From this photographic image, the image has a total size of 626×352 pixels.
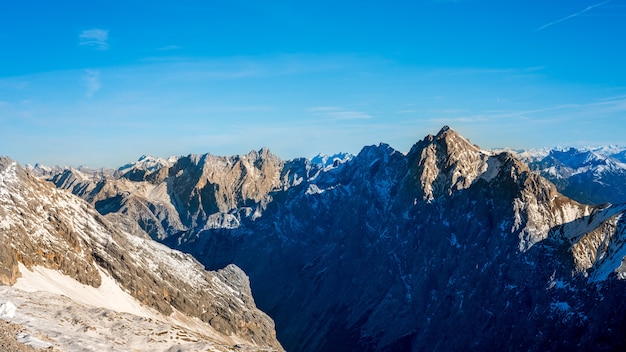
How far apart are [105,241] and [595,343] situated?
14365cm

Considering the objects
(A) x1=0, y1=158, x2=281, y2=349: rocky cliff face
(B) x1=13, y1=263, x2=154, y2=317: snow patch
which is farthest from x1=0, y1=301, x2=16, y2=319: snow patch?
(B) x1=13, y1=263, x2=154, y2=317: snow patch

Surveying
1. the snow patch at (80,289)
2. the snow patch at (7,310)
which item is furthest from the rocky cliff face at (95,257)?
the snow patch at (7,310)

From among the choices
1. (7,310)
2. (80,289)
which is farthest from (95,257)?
(7,310)

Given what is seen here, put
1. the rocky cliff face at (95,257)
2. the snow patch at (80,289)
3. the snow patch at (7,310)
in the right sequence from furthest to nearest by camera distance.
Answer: the rocky cliff face at (95,257) → the snow patch at (80,289) → the snow patch at (7,310)

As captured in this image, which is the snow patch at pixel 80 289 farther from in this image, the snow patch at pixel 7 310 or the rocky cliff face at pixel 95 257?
the snow patch at pixel 7 310

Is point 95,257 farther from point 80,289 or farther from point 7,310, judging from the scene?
point 7,310

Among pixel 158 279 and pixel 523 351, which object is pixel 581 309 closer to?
pixel 523 351

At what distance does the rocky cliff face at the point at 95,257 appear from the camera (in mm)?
115938

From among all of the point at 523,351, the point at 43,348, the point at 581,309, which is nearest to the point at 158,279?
the point at 43,348

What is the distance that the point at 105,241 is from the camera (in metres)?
148

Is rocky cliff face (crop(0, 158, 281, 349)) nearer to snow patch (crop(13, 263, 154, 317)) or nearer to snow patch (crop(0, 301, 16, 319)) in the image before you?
snow patch (crop(13, 263, 154, 317))

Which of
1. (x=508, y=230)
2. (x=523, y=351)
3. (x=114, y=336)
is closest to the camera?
(x=114, y=336)

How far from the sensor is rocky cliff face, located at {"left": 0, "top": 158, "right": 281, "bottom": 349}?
115938 millimetres

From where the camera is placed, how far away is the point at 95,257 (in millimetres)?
139625
